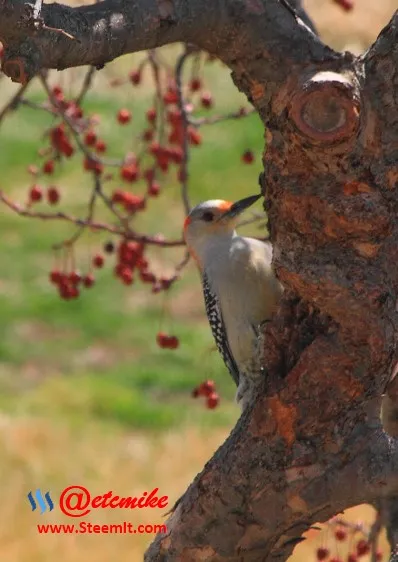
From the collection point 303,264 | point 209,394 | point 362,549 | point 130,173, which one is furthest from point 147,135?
point 303,264

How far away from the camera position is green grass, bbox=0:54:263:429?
26.3 feet


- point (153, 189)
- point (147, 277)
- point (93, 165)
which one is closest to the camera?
point (93, 165)

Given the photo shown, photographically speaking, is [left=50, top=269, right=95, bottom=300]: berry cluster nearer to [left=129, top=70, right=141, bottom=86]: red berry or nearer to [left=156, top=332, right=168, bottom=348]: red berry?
[left=156, top=332, right=168, bottom=348]: red berry

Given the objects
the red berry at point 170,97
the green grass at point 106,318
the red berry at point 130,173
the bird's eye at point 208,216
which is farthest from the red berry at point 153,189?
the green grass at point 106,318

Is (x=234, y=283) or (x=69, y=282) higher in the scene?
(x=69, y=282)

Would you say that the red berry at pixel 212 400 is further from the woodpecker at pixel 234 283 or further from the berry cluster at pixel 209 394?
the woodpecker at pixel 234 283

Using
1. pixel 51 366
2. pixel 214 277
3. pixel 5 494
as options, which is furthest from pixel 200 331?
pixel 214 277

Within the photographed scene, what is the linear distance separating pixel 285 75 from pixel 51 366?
5859mm

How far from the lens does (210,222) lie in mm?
4918

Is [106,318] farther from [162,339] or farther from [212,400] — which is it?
[212,400]

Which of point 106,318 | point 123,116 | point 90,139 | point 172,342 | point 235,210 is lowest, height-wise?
point 172,342

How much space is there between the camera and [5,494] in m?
6.76

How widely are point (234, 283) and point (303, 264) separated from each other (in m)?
1.93

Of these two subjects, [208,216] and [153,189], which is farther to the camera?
[208,216]
